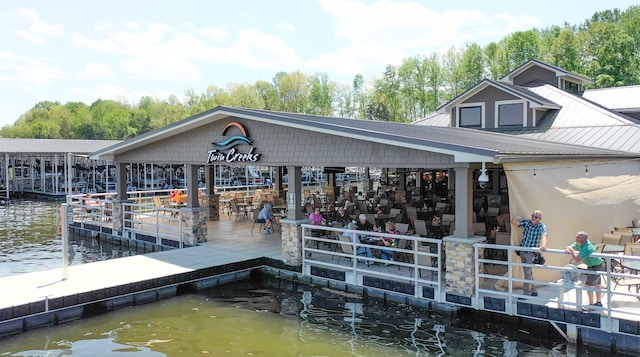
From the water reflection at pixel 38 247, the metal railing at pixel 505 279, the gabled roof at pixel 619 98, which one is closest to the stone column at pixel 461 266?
the metal railing at pixel 505 279

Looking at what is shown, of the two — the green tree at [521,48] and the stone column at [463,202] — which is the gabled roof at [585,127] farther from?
the green tree at [521,48]

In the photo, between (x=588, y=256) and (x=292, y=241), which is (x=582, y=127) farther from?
(x=588, y=256)

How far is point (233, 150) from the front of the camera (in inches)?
581

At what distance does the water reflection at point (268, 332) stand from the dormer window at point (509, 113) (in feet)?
49.1

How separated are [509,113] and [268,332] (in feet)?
58.3

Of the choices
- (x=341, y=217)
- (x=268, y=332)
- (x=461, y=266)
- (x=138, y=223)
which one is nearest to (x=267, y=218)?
(x=341, y=217)

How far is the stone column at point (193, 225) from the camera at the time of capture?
16.2m

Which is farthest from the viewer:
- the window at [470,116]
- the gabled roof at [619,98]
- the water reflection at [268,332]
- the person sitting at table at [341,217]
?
the gabled roof at [619,98]

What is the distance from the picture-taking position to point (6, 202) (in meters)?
34.8

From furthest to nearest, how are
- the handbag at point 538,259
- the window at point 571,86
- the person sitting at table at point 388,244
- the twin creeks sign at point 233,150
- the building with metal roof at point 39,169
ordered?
1. the building with metal roof at point 39,169
2. the window at point 571,86
3. the twin creeks sign at point 233,150
4. the person sitting at table at point 388,244
5. the handbag at point 538,259

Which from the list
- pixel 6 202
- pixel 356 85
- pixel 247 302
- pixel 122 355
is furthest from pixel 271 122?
pixel 356 85

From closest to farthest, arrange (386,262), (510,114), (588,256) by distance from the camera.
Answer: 1. (588,256)
2. (386,262)
3. (510,114)

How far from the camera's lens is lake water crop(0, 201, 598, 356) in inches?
360

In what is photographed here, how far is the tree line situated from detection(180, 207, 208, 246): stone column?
43991 millimetres
